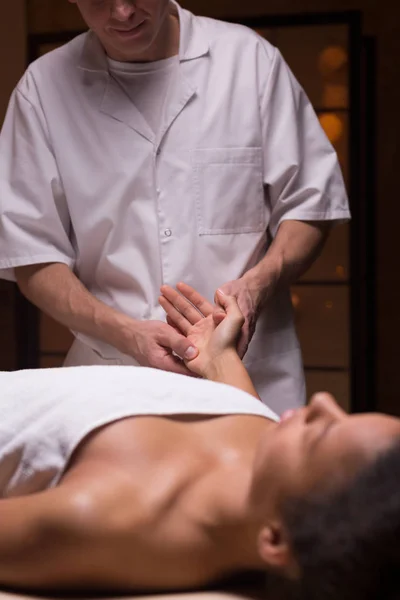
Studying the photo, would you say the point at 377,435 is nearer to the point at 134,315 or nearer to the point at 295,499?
the point at 295,499

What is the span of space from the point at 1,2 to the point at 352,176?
6.39 feet

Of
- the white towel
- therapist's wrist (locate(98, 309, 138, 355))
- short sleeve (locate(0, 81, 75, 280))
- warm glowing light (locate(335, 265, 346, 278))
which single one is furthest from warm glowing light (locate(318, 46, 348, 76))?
the white towel

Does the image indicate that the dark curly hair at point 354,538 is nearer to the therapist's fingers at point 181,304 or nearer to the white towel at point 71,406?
the white towel at point 71,406

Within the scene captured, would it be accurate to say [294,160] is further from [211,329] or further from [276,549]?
[276,549]

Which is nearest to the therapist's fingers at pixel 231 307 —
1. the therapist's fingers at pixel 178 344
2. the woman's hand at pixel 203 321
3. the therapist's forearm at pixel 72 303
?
the woman's hand at pixel 203 321

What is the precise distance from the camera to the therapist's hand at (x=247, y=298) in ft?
6.25

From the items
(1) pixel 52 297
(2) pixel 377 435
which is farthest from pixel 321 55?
(2) pixel 377 435

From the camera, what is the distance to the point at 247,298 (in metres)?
1.95

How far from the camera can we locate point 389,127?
4.73m

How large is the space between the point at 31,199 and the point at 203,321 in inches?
21.1

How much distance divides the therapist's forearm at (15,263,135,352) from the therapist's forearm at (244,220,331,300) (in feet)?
1.00

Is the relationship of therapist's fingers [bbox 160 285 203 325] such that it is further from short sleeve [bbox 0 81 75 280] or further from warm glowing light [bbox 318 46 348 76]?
warm glowing light [bbox 318 46 348 76]

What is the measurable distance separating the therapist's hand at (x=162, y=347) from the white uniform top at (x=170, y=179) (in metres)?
0.17

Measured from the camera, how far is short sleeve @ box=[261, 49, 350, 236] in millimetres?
2154
